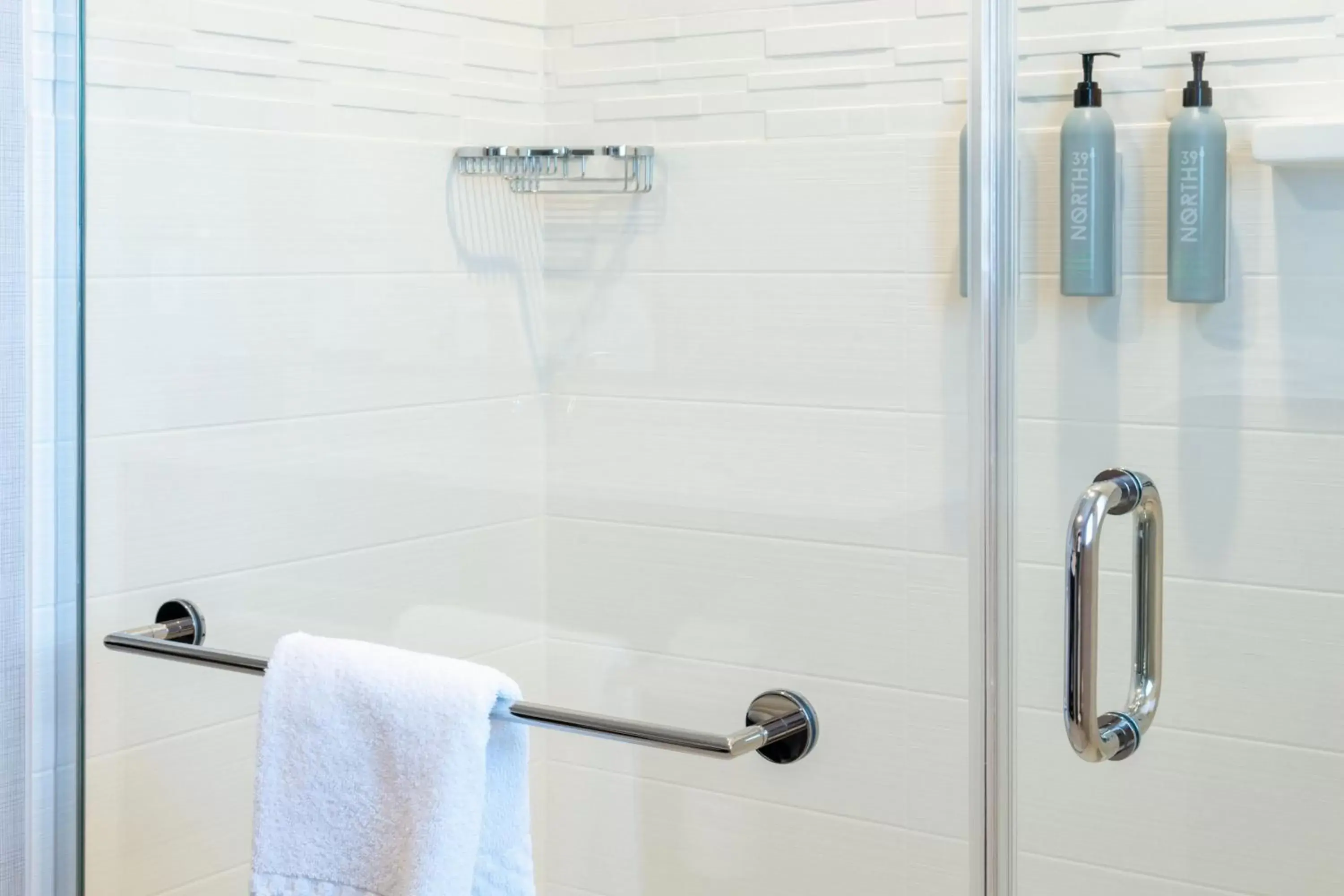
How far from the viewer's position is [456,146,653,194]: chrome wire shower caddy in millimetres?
1231

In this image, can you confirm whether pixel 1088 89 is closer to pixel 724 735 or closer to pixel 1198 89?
pixel 1198 89

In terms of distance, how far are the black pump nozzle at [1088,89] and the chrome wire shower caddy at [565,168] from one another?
0.35m

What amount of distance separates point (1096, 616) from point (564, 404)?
0.48 meters

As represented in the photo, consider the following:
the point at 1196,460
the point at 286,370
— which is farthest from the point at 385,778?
the point at 1196,460

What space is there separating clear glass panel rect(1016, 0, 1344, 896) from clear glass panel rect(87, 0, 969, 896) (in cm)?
7

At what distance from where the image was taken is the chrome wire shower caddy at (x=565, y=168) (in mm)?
1231

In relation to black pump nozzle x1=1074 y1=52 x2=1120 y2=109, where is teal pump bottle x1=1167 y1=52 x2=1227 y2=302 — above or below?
below

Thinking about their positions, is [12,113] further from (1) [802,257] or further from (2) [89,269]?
(1) [802,257]

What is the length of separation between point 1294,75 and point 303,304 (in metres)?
0.90

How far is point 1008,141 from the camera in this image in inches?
44.3

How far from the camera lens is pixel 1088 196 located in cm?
110

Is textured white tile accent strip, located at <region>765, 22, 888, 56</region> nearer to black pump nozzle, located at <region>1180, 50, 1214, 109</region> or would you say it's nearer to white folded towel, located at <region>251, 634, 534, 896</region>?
black pump nozzle, located at <region>1180, 50, 1214, 109</region>

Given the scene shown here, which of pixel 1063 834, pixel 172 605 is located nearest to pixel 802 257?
pixel 1063 834

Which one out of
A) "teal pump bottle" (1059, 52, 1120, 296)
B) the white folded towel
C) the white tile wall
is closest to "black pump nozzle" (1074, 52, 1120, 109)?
"teal pump bottle" (1059, 52, 1120, 296)
